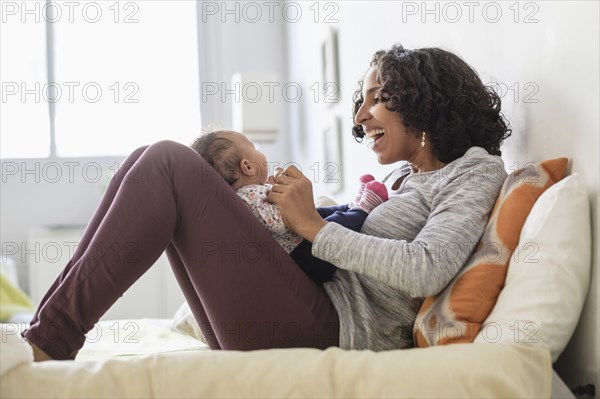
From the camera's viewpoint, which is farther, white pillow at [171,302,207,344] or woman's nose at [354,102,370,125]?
Answer: white pillow at [171,302,207,344]

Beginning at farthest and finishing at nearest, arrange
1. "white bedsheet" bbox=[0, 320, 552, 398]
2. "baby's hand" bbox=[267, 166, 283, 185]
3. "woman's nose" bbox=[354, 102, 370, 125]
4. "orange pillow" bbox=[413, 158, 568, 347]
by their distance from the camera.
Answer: "woman's nose" bbox=[354, 102, 370, 125]
"baby's hand" bbox=[267, 166, 283, 185]
"orange pillow" bbox=[413, 158, 568, 347]
"white bedsheet" bbox=[0, 320, 552, 398]

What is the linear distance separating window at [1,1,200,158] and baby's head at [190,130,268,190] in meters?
3.12

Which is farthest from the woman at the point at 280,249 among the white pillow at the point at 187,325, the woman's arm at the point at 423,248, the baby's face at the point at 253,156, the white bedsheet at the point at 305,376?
the white pillow at the point at 187,325

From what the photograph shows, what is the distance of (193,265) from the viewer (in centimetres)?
165

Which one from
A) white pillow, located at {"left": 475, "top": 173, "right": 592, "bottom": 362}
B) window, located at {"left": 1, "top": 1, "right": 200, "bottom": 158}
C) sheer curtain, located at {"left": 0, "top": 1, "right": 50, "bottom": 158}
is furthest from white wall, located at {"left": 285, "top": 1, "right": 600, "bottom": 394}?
sheer curtain, located at {"left": 0, "top": 1, "right": 50, "bottom": 158}

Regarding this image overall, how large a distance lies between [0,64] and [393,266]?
164 inches

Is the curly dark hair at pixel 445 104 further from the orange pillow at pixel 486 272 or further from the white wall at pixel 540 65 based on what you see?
the orange pillow at pixel 486 272

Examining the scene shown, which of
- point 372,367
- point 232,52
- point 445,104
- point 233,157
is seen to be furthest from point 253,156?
point 232,52

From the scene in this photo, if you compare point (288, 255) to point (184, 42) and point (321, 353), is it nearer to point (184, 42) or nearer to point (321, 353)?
point (321, 353)

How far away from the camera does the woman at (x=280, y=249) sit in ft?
5.12

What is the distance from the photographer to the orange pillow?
5.07 ft

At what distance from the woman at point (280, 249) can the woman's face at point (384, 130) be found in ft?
0.30

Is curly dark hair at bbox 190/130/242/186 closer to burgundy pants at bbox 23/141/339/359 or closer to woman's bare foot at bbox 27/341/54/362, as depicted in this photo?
burgundy pants at bbox 23/141/339/359

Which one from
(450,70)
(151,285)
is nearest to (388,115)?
(450,70)
